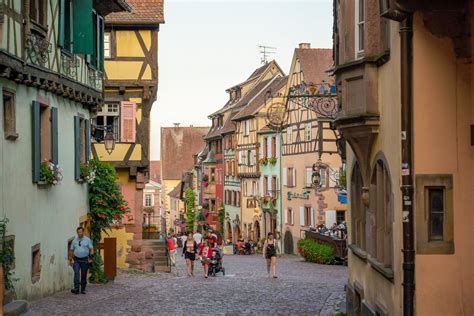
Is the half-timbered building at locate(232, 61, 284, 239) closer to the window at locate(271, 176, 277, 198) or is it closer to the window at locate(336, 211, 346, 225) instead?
the window at locate(271, 176, 277, 198)

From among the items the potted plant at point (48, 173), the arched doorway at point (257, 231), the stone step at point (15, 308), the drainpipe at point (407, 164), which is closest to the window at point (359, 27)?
the drainpipe at point (407, 164)

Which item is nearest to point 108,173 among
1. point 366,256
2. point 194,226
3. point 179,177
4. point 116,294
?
point 116,294

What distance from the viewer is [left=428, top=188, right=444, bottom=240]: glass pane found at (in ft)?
35.6

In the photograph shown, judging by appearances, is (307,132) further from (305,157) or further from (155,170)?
(155,170)

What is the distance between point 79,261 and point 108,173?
236 inches

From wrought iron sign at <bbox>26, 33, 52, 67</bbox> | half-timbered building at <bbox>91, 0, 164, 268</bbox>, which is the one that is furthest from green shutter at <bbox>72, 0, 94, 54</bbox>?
half-timbered building at <bbox>91, 0, 164, 268</bbox>

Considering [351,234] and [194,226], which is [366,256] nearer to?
[351,234]

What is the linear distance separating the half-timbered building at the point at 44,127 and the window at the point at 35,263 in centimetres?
2

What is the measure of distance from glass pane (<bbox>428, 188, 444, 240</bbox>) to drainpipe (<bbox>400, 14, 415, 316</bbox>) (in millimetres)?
238

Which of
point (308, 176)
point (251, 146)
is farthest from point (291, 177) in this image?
point (251, 146)

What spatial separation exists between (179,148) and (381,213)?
9863cm

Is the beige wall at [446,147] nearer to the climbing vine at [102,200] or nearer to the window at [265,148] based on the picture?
the climbing vine at [102,200]

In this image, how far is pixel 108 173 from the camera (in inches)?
1009

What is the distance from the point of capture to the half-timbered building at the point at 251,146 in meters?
65.4
